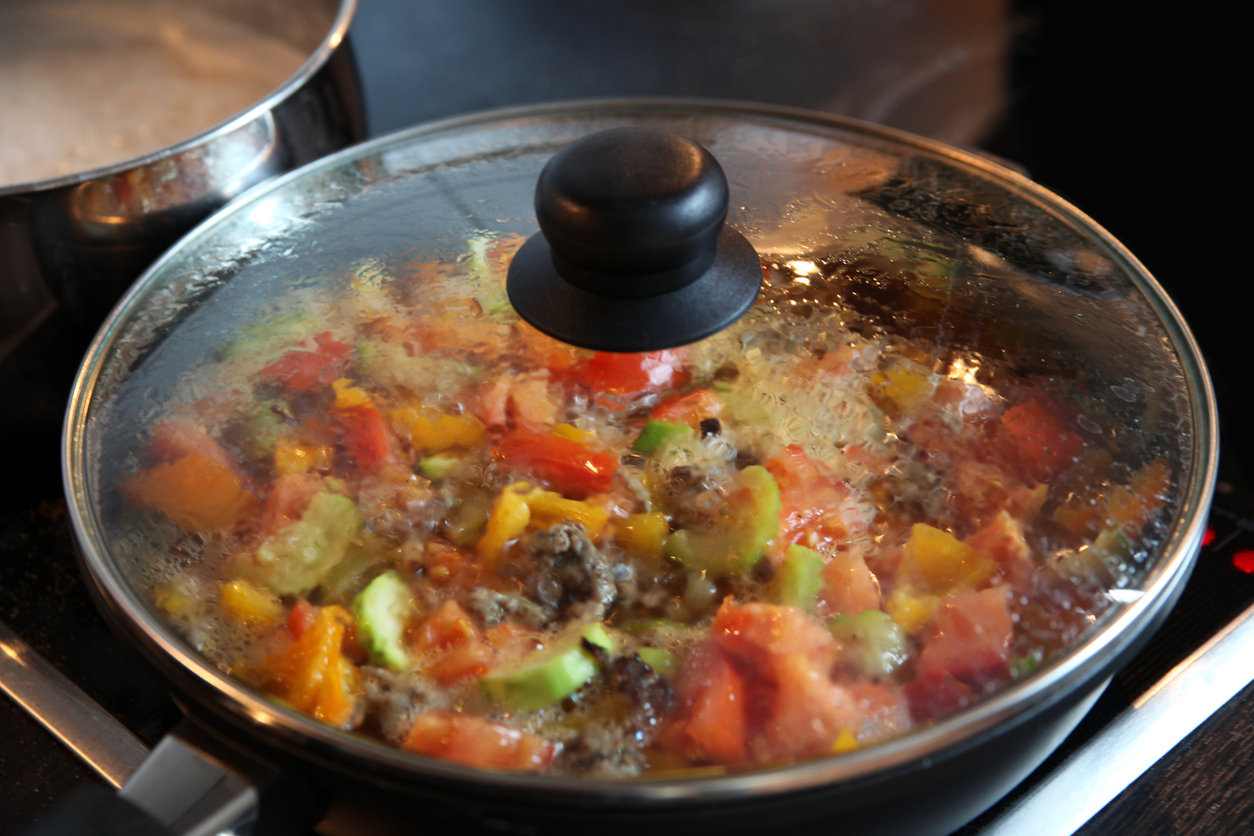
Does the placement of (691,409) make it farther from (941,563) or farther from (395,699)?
(395,699)

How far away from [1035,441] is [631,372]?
1.22ft

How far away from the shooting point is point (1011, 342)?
951mm

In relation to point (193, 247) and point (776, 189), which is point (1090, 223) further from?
point (193, 247)

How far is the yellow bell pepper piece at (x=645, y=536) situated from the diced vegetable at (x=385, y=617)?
187 mm

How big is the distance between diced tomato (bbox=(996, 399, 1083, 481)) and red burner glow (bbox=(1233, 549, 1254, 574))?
0.47m

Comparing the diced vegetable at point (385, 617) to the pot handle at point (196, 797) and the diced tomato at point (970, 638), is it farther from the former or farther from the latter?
the diced tomato at point (970, 638)

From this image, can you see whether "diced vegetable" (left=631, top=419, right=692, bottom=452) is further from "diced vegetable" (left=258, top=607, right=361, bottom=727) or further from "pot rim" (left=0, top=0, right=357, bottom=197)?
"pot rim" (left=0, top=0, right=357, bottom=197)

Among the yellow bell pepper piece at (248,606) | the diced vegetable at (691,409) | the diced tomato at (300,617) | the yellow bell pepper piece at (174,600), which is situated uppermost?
the diced vegetable at (691,409)

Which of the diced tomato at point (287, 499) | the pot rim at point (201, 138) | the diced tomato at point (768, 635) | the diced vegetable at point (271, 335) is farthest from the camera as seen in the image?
the pot rim at point (201, 138)

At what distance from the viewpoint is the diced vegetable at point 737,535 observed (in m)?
0.84

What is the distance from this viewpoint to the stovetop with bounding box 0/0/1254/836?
100 centimetres

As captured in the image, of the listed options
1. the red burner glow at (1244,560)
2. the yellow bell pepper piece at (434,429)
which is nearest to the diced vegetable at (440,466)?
the yellow bell pepper piece at (434,429)

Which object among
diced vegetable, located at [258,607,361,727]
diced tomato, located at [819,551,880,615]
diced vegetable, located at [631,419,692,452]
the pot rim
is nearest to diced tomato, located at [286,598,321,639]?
diced vegetable, located at [258,607,361,727]

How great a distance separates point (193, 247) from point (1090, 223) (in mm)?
965
